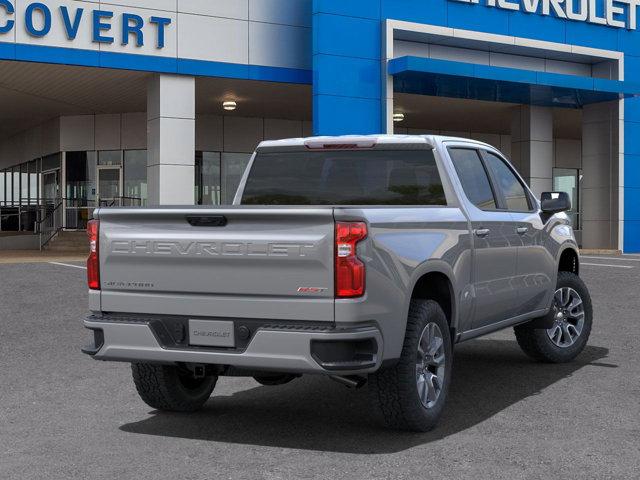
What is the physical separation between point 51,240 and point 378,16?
14370 millimetres

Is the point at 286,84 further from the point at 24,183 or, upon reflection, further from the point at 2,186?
the point at 2,186

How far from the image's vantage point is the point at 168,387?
257 inches

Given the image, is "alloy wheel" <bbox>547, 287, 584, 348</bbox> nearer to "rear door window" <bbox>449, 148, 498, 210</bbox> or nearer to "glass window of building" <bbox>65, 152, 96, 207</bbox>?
"rear door window" <bbox>449, 148, 498, 210</bbox>

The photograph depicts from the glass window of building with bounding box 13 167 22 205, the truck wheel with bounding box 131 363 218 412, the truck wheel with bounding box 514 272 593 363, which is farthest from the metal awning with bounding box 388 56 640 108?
the glass window of building with bounding box 13 167 22 205

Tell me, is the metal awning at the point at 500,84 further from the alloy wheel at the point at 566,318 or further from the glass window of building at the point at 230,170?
the alloy wheel at the point at 566,318

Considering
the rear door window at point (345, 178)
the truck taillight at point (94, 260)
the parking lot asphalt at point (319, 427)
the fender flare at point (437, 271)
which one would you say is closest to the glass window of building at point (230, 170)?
the parking lot asphalt at point (319, 427)

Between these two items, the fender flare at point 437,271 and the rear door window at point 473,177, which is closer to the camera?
the fender flare at point 437,271

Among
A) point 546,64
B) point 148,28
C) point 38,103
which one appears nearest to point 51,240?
point 38,103

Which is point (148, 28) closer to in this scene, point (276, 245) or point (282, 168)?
point (282, 168)

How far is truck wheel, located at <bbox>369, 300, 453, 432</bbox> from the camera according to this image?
19.0ft

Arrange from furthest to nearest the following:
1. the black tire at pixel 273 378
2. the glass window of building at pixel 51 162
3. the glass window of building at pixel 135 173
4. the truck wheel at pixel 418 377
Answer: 1. the glass window of building at pixel 51 162
2. the glass window of building at pixel 135 173
3. the black tire at pixel 273 378
4. the truck wheel at pixel 418 377

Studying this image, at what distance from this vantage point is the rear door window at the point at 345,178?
708cm

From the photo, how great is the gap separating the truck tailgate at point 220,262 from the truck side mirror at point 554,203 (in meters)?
3.25

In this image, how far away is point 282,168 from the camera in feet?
24.5
